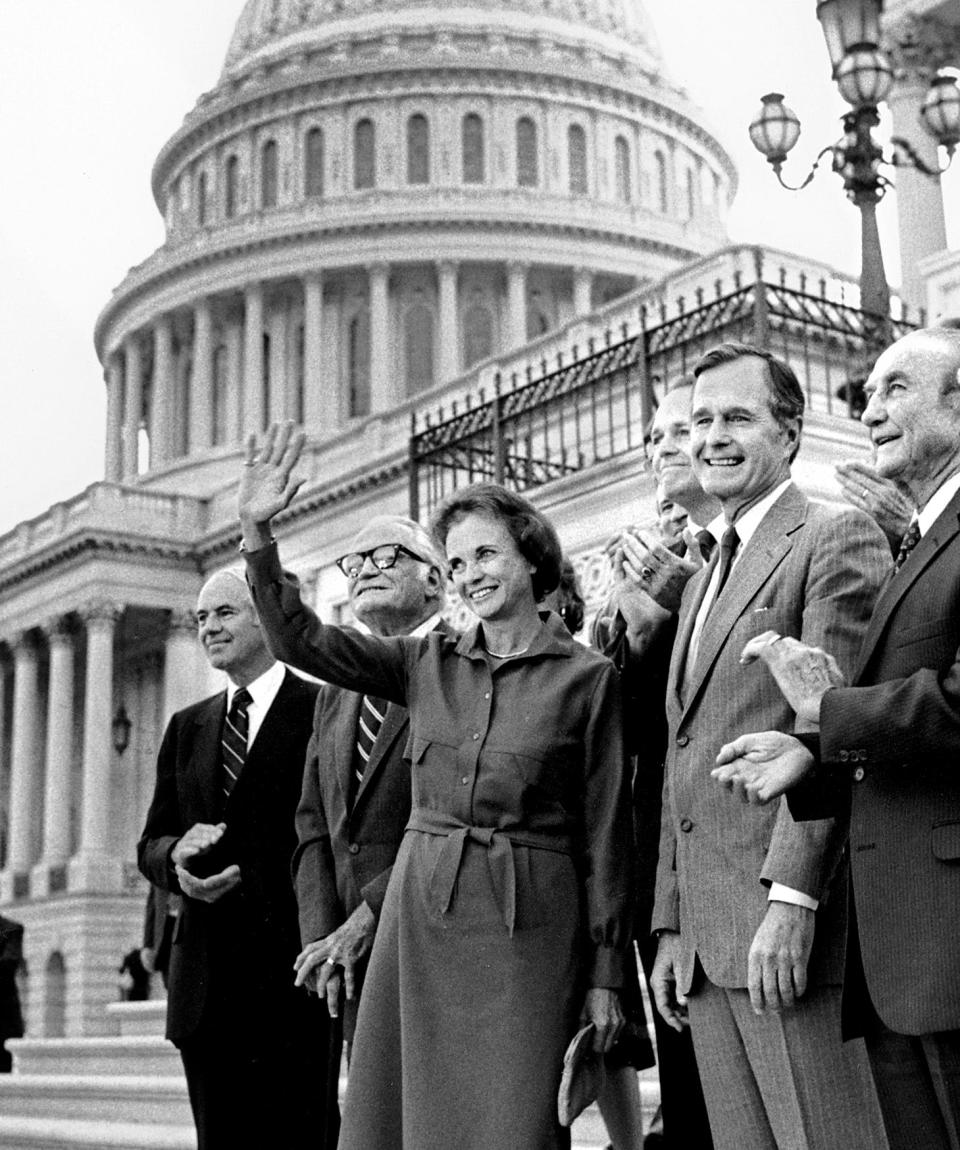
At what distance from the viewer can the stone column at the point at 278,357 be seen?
57438mm

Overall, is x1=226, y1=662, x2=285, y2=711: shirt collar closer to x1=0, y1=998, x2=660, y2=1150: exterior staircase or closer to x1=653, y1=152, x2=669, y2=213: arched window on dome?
x1=0, y1=998, x2=660, y2=1150: exterior staircase

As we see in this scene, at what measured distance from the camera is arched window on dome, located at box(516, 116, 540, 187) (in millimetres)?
59031

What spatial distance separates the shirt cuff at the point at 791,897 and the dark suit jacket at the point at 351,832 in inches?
59.4

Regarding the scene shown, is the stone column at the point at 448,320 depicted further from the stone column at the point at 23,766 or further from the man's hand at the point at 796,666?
the man's hand at the point at 796,666

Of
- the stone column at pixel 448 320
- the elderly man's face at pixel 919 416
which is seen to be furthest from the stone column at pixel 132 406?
the elderly man's face at pixel 919 416

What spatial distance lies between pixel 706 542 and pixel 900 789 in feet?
4.58

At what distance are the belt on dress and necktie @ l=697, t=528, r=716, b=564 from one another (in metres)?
0.91

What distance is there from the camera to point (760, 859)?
3740 mm

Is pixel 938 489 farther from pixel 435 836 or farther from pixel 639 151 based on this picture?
pixel 639 151

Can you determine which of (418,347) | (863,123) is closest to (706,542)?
(863,123)

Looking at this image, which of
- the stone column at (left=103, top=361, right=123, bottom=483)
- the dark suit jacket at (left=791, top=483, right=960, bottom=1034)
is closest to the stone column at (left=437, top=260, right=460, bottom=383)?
the stone column at (left=103, top=361, right=123, bottom=483)

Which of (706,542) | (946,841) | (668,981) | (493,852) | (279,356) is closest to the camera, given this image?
(946,841)

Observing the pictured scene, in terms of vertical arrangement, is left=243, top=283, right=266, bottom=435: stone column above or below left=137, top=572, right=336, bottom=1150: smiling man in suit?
above

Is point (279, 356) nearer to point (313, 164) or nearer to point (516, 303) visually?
point (313, 164)
